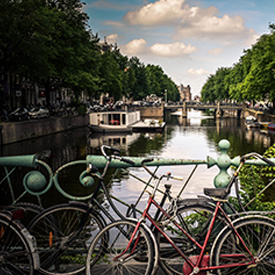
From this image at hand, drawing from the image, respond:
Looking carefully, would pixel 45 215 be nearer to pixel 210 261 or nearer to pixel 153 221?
pixel 153 221

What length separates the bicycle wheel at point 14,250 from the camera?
349 cm

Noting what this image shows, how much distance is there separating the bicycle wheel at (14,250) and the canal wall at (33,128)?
85.9 feet

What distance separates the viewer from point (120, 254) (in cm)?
367

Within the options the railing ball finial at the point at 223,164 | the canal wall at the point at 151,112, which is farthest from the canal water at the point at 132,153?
the canal wall at the point at 151,112

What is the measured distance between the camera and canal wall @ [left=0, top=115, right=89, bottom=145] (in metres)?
29.7

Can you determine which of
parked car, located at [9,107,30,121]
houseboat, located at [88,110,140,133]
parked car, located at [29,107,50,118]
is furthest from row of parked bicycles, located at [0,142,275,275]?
houseboat, located at [88,110,140,133]

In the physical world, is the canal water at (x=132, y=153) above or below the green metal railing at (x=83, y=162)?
below

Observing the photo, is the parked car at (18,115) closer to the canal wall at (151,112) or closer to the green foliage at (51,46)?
the green foliage at (51,46)

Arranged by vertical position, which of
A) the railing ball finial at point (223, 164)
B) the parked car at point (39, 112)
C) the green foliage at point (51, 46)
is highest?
the green foliage at point (51, 46)

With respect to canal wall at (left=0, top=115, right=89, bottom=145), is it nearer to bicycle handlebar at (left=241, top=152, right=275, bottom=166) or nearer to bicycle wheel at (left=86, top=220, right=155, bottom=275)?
bicycle wheel at (left=86, top=220, right=155, bottom=275)

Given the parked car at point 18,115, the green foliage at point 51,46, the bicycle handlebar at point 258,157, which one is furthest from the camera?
the parked car at point 18,115

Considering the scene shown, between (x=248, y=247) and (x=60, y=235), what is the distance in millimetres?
1745

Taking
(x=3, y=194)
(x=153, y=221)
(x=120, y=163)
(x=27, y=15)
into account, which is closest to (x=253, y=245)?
(x=153, y=221)

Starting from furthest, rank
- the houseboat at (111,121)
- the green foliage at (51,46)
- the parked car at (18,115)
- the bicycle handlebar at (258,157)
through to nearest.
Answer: the houseboat at (111,121), the parked car at (18,115), the green foliage at (51,46), the bicycle handlebar at (258,157)
